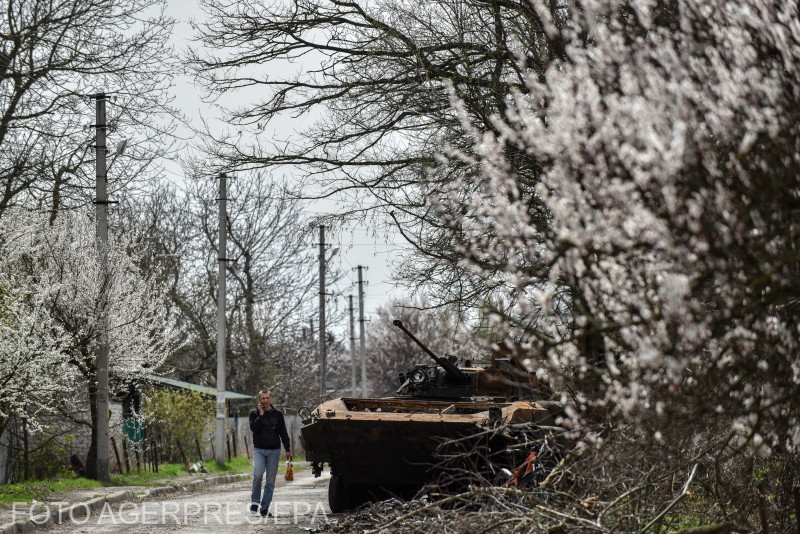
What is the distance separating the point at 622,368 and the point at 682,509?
2608 millimetres

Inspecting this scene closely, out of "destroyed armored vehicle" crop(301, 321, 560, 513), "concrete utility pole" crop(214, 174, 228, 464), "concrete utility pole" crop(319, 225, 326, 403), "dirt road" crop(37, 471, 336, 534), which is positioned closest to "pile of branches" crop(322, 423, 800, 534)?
"destroyed armored vehicle" crop(301, 321, 560, 513)

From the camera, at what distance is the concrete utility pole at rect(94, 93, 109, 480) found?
19203 millimetres

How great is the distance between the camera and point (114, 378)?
76.5 ft

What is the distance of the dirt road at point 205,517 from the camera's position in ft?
37.7

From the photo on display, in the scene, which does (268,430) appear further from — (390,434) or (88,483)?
(88,483)

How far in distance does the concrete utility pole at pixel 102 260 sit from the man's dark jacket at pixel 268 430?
7163 mm

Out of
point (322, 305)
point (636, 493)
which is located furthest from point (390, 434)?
point (322, 305)

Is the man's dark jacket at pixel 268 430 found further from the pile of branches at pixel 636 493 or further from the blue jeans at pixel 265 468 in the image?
the pile of branches at pixel 636 493

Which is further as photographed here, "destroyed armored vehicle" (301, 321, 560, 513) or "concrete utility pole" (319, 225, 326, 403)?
"concrete utility pole" (319, 225, 326, 403)

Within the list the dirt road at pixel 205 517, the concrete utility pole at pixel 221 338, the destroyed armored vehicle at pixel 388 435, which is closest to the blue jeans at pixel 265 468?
the dirt road at pixel 205 517

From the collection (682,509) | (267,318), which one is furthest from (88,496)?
(267,318)

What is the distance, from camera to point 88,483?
62.3 ft

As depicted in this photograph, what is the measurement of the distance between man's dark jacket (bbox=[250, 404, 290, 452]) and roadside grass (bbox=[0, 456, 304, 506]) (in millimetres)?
3869

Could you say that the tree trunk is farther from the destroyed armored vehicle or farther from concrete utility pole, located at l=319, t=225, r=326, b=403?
concrete utility pole, located at l=319, t=225, r=326, b=403
